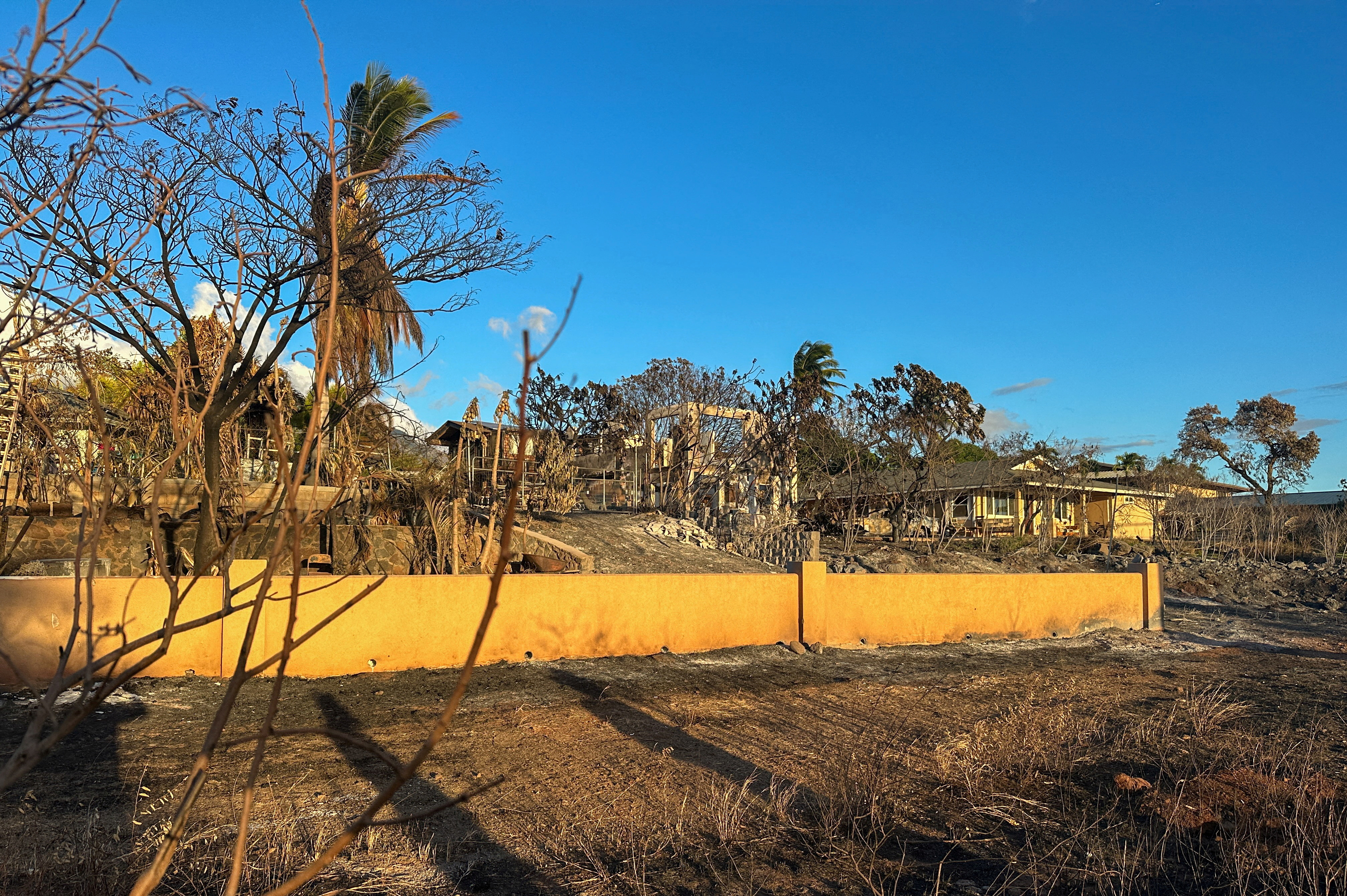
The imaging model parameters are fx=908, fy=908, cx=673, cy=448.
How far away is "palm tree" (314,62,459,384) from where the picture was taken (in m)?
12.1

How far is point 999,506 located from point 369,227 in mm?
32773

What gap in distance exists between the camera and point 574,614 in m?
10.7

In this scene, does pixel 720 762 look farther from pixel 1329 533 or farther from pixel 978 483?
pixel 978 483

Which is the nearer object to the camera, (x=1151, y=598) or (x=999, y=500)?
(x=1151, y=598)

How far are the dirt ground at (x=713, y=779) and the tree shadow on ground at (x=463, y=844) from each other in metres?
0.02

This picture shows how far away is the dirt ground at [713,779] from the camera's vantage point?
14.2ft

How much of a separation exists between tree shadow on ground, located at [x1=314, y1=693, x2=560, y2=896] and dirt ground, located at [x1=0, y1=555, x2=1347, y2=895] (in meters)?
0.02

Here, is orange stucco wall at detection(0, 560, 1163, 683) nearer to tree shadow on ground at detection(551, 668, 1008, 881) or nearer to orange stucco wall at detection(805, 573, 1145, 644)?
orange stucco wall at detection(805, 573, 1145, 644)

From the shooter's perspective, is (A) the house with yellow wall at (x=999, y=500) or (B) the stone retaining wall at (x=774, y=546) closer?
(B) the stone retaining wall at (x=774, y=546)

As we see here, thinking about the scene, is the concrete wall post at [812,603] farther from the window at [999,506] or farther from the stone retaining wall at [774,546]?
the window at [999,506]

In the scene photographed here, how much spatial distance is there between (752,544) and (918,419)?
8.00 m

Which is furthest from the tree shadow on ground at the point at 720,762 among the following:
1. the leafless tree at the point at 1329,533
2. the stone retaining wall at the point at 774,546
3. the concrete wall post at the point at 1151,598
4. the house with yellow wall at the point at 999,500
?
the leafless tree at the point at 1329,533

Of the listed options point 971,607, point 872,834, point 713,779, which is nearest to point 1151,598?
point 971,607

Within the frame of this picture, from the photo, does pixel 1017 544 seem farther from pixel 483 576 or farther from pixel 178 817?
pixel 178 817
